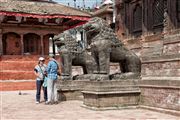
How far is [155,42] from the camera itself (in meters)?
22.1

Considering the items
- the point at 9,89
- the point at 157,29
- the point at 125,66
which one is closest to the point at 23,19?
the point at 9,89

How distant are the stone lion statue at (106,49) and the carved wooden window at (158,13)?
13.1 meters

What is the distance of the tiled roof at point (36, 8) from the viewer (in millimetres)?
32906

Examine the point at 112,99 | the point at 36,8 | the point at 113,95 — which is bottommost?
the point at 112,99

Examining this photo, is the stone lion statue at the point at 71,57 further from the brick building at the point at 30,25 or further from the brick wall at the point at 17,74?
the brick building at the point at 30,25

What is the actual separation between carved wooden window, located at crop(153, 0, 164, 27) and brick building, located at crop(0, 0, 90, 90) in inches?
417

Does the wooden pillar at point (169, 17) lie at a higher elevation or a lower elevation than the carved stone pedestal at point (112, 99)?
higher

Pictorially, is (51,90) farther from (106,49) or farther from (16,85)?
(16,85)

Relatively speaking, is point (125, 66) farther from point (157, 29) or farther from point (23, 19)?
point (23, 19)

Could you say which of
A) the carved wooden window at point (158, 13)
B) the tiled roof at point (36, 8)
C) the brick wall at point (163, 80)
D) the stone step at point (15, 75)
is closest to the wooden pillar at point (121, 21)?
the carved wooden window at point (158, 13)

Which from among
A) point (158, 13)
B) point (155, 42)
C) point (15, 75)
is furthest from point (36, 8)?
point (155, 42)

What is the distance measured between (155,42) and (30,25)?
17.3 metres

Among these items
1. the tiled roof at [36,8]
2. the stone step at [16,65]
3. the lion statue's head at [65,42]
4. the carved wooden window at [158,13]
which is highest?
the tiled roof at [36,8]

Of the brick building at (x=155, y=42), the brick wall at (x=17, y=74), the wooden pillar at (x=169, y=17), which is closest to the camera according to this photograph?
the brick building at (x=155, y=42)
